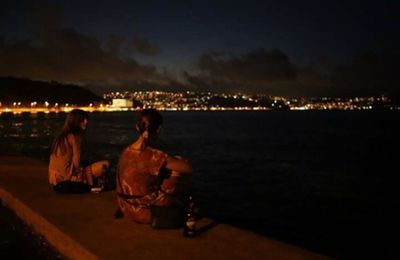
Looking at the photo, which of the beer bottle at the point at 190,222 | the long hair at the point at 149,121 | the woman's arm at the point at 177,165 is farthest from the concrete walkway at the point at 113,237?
the long hair at the point at 149,121

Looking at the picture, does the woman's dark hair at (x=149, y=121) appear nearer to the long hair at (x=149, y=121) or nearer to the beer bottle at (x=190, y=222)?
the long hair at (x=149, y=121)

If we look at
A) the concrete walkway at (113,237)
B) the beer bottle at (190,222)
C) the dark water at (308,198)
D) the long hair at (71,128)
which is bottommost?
the dark water at (308,198)

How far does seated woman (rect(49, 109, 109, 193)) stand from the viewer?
725cm

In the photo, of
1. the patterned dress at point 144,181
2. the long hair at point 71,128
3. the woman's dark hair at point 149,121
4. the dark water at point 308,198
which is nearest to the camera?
the woman's dark hair at point 149,121

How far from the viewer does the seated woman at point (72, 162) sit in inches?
285

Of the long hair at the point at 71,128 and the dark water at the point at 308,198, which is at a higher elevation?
the long hair at the point at 71,128

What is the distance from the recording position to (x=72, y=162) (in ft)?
24.4

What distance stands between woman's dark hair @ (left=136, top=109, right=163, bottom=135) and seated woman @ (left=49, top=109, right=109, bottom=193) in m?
2.27

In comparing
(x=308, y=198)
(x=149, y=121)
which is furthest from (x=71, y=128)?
(x=308, y=198)

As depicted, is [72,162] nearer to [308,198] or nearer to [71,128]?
[71,128]

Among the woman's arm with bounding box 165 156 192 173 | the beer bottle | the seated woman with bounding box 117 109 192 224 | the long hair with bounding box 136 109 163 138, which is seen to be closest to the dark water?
the beer bottle

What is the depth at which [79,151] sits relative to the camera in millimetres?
7336

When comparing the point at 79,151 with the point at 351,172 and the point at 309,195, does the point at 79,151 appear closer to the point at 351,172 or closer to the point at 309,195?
the point at 309,195

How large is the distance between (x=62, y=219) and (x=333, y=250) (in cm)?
785
